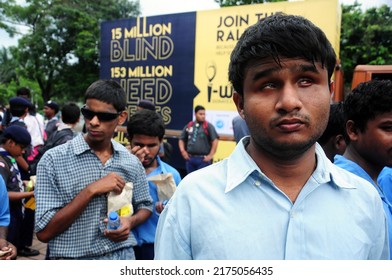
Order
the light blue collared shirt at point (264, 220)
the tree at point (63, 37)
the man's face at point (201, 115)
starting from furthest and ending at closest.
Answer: the tree at point (63, 37) < the man's face at point (201, 115) < the light blue collared shirt at point (264, 220)

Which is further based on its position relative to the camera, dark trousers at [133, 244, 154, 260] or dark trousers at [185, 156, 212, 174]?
dark trousers at [185, 156, 212, 174]

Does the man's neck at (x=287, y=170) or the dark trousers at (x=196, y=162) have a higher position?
the man's neck at (x=287, y=170)

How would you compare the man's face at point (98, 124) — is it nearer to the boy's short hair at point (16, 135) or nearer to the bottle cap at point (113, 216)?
the bottle cap at point (113, 216)

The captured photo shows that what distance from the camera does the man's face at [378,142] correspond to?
1.63 m

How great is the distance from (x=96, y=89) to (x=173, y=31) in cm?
551

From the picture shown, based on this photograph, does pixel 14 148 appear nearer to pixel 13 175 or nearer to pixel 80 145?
pixel 13 175

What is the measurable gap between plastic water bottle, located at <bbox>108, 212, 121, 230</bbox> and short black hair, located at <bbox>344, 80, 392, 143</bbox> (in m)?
1.19

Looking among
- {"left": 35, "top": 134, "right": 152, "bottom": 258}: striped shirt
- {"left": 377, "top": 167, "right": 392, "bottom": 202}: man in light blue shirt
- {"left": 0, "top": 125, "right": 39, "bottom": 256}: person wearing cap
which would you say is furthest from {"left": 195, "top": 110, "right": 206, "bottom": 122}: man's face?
{"left": 377, "top": 167, "right": 392, "bottom": 202}: man in light blue shirt

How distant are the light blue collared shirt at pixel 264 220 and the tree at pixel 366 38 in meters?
10.8

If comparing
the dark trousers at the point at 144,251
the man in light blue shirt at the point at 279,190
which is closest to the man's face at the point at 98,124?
the dark trousers at the point at 144,251

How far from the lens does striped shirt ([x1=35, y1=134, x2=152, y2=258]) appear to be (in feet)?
5.64

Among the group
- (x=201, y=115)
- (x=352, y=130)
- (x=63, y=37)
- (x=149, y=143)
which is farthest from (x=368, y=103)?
(x=63, y=37)

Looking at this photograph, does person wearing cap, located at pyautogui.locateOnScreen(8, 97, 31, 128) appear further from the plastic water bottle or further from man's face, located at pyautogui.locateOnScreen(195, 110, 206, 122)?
the plastic water bottle
